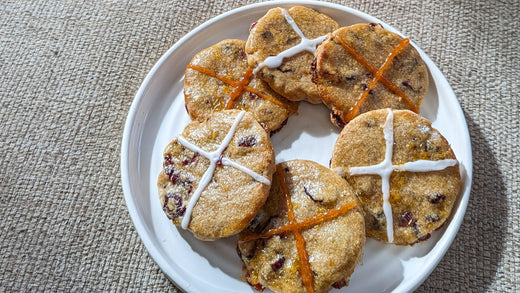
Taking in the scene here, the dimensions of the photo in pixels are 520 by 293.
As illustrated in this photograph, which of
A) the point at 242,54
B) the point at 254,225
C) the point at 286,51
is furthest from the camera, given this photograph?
the point at 242,54

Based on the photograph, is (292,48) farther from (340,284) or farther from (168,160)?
(340,284)

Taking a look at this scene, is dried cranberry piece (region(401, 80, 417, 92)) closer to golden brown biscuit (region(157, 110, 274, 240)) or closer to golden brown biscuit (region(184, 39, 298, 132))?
golden brown biscuit (region(184, 39, 298, 132))

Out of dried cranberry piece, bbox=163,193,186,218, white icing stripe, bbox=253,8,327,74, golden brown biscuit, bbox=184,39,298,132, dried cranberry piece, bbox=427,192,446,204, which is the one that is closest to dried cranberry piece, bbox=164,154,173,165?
dried cranberry piece, bbox=163,193,186,218

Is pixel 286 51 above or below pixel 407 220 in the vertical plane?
above

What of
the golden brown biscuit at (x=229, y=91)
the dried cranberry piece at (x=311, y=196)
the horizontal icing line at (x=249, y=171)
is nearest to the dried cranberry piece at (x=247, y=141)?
the horizontal icing line at (x=249, y=171)

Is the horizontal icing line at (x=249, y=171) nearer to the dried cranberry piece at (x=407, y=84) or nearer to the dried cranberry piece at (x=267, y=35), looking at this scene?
the dried cranberry piece at (x=267, y=35)

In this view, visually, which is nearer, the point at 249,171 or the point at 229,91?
the point at 249,171

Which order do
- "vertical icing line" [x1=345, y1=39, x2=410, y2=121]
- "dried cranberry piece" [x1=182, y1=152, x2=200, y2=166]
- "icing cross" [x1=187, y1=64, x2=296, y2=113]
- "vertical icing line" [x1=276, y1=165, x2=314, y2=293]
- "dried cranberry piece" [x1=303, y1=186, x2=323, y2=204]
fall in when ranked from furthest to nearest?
"icing cross" [x1=187, y1=64, x2=296, y2=113]
"vertical icing line" [x1=345, y1=39, x2=410, y2=121]
"dried cranberry piece" [x1=182, y1=152, x2=200, y2=166]
"dried cranberry piece" [x1=303, y1=186, x2=323, y2=204]
"vertical icing line" [x1=276, y1=165, x2=314, y2=293]

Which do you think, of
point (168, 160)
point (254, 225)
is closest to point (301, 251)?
point (254, 225)
